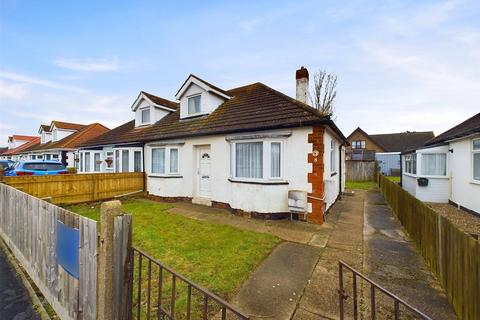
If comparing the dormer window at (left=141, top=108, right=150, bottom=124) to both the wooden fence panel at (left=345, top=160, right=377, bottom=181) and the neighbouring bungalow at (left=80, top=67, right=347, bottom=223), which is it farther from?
the wooden fence panel at (left=345, top=160, right=377, bottom=181)

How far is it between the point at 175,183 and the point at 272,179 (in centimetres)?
544

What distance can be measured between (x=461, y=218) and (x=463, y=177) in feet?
7.83

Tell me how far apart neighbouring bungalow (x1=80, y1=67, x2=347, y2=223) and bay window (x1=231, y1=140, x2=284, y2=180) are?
37 mm

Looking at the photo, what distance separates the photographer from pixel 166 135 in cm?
1105

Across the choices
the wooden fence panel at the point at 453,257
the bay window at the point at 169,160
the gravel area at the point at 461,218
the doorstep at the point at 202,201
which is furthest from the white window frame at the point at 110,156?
the gravel area at the point at 461,218

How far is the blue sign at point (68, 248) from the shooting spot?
265 cm

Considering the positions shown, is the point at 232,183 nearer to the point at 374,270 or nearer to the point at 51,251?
the point at 374,270

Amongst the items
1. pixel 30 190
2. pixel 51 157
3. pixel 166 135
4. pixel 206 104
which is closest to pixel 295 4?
pixel 206 104

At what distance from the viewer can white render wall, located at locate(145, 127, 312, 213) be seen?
764 cm

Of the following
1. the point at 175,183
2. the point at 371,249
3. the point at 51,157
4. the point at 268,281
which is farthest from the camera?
the point at 51,157

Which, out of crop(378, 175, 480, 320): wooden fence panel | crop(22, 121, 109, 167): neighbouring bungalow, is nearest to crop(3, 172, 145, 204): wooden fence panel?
crop(378, 175, 480, 320): wooden fence panel

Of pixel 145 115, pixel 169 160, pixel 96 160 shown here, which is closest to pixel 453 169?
pixel 169 160

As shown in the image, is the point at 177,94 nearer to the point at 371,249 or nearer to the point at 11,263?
the point at 11,263

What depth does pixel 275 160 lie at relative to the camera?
311 inches
